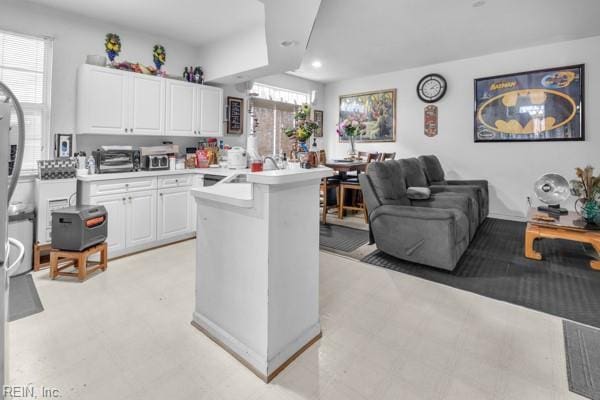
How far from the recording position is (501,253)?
3453mm

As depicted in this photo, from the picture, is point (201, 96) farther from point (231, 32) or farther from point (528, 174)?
point (528, 174)

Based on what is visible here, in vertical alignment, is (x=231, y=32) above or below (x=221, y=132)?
above

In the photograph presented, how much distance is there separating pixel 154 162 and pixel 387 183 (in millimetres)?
2833

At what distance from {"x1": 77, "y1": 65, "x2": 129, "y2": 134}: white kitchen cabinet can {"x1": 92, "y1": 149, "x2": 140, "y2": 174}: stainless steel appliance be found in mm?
255

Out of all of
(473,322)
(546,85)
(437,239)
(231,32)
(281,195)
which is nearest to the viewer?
(281,195)

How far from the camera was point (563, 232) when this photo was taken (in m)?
2.99

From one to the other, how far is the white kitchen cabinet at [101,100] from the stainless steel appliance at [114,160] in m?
0.26

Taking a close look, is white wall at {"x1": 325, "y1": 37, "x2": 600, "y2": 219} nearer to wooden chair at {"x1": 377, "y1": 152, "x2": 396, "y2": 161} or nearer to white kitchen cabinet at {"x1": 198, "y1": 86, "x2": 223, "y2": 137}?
wooden chair at {"x1": 377, "y1": 152, "x2": 396, "y2": 161}

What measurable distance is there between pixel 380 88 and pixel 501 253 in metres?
4.13

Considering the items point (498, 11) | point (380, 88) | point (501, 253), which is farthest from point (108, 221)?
point (380, 88)

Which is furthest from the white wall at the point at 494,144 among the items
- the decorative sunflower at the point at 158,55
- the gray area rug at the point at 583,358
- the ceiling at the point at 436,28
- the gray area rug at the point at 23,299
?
the gray area rug at the point at 23,299

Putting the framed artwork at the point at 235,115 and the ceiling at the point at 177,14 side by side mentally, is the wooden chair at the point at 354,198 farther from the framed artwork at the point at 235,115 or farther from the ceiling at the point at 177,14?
the ceiling at the point at 177,14

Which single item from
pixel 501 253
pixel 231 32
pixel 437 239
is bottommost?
pixel 501 253

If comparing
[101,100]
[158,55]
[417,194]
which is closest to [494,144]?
[417,194]
